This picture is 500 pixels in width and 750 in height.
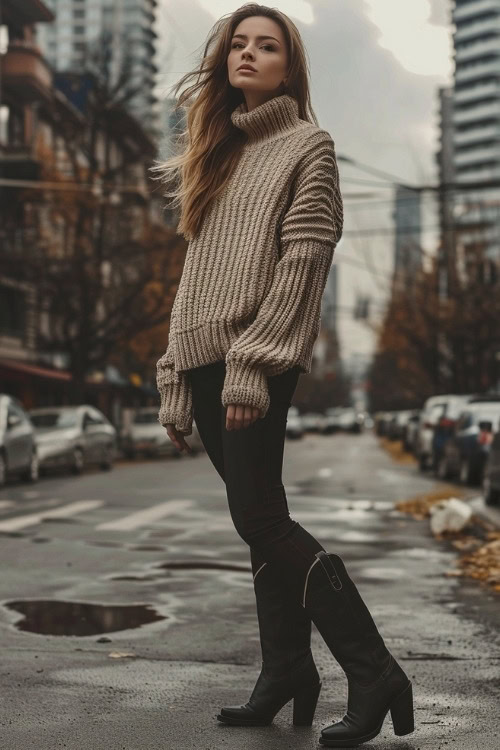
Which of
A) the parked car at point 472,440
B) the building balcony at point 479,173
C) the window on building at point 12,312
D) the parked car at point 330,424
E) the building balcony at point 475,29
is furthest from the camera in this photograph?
the building balcony at point 475,29

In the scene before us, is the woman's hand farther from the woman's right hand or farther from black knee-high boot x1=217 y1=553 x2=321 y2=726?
black knee-high boot x1=217 y1=553 x2=321 y2=726

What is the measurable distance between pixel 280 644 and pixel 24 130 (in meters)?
41.5

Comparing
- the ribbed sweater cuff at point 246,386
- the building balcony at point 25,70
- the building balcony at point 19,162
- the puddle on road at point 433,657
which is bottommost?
the puddle on road at point 433,657

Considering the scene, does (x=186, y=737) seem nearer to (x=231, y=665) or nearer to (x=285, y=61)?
(x=231, y=665)

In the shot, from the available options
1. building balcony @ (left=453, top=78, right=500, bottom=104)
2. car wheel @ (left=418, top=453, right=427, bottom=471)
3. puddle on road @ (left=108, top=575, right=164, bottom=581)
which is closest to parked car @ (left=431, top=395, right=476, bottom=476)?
car wheel @ (left=418, top=453, right=427, bottom=471)

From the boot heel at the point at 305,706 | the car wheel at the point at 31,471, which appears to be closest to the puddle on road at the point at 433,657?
the boot heel at the point at 305,706

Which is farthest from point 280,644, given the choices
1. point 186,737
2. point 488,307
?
point 488,307

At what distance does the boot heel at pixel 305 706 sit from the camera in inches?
155

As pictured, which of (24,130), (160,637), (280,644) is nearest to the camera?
(280,644)

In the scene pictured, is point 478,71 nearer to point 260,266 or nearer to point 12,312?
point 12,312

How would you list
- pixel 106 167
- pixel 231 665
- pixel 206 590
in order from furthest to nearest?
pixel 106 167
pixel 206 590
pixel 231 665

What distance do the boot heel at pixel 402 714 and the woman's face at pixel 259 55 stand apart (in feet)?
5.87

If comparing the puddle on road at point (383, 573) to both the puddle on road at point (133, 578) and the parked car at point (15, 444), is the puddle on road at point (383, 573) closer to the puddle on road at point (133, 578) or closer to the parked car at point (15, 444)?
the puddle on road at point (133, 578)

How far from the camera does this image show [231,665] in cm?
501
